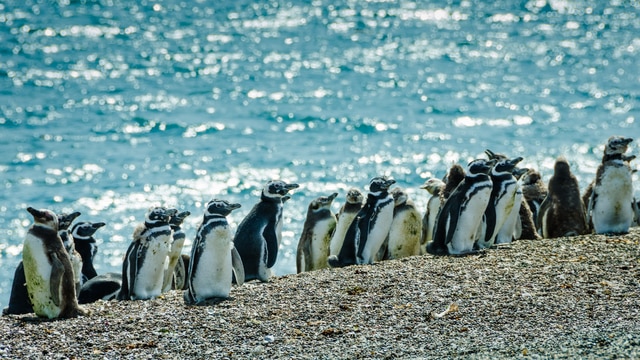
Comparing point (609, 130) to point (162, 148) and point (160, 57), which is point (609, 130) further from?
point (160, 57)

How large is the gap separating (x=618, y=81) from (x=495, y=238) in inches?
704

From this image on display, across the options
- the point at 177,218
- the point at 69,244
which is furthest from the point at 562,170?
the point at 69,244

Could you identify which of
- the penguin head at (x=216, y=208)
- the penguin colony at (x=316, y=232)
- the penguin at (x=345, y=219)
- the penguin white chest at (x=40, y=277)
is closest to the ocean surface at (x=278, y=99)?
the penguin at (x=345, y=219)

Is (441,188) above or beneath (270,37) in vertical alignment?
beneath

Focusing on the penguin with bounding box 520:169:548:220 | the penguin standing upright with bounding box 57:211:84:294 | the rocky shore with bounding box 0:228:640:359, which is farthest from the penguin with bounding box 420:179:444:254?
the penguin standing upright with bounding box 57:211:84:294

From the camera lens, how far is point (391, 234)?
11266 mm

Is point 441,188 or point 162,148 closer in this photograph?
point 441,188

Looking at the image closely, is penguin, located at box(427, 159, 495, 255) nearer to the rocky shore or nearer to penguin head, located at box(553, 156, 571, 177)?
the rocky shore

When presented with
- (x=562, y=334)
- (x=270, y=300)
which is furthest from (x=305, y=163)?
(x=562, y=334)

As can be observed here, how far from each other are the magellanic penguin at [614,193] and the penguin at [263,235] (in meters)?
3.24

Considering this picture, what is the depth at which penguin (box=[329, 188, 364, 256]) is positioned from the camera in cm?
1117

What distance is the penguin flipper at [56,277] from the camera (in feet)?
28.3

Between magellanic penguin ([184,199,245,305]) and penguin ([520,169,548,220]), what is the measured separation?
4898 mm

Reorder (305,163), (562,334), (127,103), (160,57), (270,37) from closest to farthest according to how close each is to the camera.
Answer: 1. (562,334)
2. (305,163)
3. (127,103)
4. (160,57)
5. (270,37)
